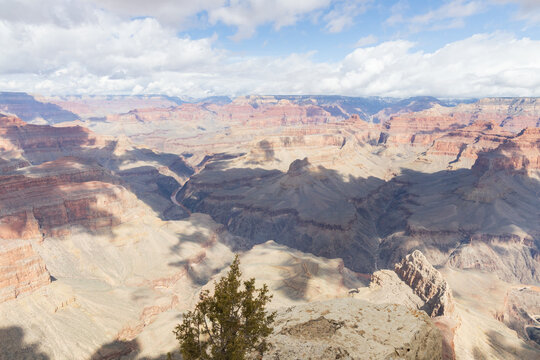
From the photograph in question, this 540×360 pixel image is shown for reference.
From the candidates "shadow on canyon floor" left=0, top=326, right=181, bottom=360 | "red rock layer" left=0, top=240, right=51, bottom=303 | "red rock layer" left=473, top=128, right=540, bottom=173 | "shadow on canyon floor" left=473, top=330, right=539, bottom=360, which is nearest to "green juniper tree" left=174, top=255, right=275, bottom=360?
"shadow on canyon floor" left=0, top=326, right=181, bottom=360

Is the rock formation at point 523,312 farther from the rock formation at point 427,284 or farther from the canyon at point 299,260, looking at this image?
the rock formation at point 427,284

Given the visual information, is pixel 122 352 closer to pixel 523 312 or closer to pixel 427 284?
pixel 427 284

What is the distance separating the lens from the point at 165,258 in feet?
353

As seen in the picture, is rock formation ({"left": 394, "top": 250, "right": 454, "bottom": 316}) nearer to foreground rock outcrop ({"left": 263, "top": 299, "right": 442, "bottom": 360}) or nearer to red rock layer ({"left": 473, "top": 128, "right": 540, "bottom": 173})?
foreground rock outcrop ({"left": 263, "top": 299, "right": 442, "bottom": 360})

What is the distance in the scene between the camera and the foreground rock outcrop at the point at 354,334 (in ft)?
71.3

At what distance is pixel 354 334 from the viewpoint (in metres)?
23.9

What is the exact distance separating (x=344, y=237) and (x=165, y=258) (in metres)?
77.9

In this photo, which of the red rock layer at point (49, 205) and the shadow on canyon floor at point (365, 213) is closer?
the red rock layer at point (49, 205)


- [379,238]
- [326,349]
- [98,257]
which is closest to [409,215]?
[379,238]

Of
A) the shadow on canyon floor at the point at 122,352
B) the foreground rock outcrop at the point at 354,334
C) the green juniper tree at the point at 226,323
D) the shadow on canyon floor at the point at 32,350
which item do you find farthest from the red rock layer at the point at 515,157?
the green juniper tree at the point at 226,323

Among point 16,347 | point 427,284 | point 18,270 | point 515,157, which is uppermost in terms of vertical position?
point 18,270

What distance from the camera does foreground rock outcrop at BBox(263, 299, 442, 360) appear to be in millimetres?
21734

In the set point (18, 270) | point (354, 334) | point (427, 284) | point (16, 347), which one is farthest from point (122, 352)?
point (427, 284)

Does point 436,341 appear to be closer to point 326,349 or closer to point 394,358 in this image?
point 394,358
